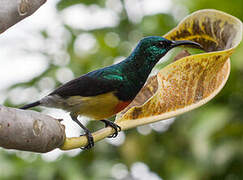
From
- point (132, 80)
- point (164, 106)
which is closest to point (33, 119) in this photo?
point (164, 106)

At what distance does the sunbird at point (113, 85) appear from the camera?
81.0 inches

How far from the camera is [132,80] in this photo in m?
2.07

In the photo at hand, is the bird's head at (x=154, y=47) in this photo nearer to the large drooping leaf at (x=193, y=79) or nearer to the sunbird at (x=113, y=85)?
the sunbird at (x=113, y=85)

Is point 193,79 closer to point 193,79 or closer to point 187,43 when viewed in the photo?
point 193,79

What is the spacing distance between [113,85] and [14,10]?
1.18 meters

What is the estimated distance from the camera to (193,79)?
155cm

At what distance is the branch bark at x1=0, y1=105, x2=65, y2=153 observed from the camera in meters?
0.90

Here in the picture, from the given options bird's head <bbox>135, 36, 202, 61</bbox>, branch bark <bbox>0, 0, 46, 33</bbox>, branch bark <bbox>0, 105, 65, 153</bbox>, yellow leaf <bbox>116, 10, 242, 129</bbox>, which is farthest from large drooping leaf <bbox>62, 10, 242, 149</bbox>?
branch bark <bbox>0, 0, 46, 33</bbox>

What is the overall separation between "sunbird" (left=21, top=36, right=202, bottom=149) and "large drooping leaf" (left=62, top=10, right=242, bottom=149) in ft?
1.40

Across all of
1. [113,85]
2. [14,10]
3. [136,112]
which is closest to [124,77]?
[113,85]

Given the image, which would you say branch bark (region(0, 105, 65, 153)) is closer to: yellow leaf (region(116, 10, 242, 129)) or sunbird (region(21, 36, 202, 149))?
yellow leaf (region(116, 10, 242, 129))

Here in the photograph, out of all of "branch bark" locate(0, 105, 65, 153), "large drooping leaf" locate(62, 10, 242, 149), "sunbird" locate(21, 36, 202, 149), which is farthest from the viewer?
"sunbird" locate(21, 36, 202, 149)

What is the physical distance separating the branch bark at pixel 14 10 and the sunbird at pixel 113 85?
1089 millimetres

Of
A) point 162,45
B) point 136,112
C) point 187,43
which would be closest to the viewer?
point 136,112
